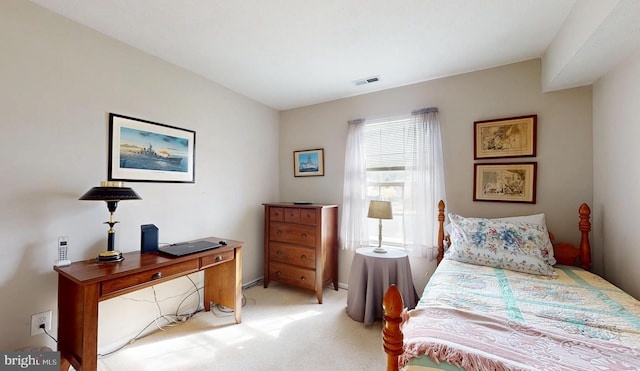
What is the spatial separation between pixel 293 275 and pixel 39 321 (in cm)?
210

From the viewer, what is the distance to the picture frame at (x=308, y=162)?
3.42 meters

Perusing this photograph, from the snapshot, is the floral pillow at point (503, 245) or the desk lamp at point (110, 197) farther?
the floral pillow at point (503, 245)

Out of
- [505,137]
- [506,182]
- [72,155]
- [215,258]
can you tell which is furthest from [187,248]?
[505,137]

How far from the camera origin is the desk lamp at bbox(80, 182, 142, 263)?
1.64 meters

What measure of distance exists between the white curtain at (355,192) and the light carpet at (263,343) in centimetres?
82

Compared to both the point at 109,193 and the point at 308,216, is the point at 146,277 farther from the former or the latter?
the point at 308,216

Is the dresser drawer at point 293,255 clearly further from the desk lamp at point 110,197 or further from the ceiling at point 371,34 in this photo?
the ceiling at point 371,34

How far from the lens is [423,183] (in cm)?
270

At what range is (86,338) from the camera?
143cm

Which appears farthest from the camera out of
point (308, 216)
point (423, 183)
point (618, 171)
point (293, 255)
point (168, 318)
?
point (293, 255)

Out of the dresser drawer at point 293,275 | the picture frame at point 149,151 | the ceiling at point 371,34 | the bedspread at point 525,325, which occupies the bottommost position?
the dresser drawer at point 293,275

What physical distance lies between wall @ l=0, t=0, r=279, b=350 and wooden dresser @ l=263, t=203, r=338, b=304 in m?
0.81

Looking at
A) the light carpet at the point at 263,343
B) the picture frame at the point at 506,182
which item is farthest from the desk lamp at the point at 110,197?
the picture frame at the point at 506,182

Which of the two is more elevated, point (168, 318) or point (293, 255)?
point (293, 255)
